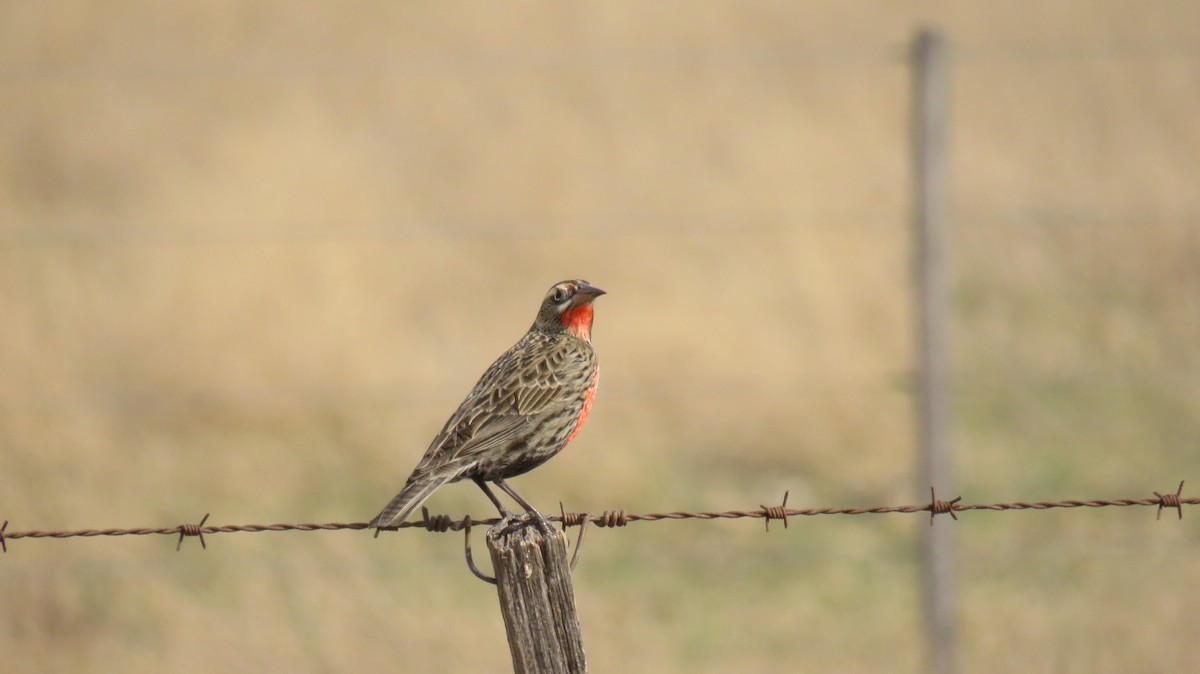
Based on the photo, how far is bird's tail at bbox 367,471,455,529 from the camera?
501 centimetres

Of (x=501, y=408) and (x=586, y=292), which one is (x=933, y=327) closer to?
(x=586, y=292)

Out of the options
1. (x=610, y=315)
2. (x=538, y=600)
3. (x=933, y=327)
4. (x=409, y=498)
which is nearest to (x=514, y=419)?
(x=409, y=498)

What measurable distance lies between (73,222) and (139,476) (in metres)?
5.15

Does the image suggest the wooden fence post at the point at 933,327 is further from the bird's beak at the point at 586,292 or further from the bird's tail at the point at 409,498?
the bird's tail at the point at 409,498

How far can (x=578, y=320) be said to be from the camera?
6.75 metres

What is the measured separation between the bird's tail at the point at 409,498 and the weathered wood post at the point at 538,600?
2.02ft

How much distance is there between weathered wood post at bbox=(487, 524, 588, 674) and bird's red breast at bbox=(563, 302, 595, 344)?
93.7 inches

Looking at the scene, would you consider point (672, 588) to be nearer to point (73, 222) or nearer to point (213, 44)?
point (73, 222)

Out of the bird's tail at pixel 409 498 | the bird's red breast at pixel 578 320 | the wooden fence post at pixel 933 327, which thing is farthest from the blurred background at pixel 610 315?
the bird's tail at pixel 409 498

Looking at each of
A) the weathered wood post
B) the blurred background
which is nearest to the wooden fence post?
the blurred background

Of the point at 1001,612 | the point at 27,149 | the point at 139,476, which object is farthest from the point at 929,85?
the point at 27,149

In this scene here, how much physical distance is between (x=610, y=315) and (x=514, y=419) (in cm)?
992

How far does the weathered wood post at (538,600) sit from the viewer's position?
4336 mm

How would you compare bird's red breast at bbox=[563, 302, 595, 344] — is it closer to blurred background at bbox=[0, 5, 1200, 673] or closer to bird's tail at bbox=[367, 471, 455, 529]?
bird's tail at bbox=[367, 471, 455, 529]
